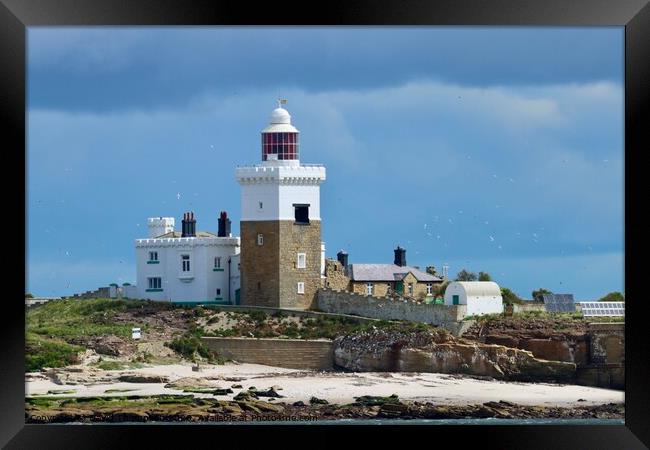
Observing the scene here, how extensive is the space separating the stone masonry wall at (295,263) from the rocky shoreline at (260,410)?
410cm

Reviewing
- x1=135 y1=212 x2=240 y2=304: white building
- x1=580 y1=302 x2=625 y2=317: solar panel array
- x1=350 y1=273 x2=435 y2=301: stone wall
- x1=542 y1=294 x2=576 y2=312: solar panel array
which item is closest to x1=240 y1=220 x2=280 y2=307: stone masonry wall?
x1=135 y1=212 x2=240 y2=304: white building

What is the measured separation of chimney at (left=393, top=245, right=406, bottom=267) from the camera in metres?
34.8

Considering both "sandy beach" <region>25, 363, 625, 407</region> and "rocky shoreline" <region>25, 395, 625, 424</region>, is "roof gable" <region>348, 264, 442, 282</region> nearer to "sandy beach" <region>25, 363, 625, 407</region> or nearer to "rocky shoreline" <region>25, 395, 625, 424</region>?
"sandy beach" <region>25, 363, 625, 407</region>

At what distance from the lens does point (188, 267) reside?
110 ft

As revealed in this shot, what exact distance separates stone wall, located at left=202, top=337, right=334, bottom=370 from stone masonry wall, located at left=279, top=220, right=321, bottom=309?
0.89 metres

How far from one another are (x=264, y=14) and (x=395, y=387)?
57.4 ft

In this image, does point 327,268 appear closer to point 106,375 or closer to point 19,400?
point 106,375

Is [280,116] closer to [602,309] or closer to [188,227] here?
[188,227]

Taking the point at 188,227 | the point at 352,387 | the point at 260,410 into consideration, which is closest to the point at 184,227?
the point at 188,227

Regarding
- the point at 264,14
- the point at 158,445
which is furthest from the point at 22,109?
the point at 158,445

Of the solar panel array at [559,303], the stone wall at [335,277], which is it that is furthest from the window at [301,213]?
the solar panel array at [559,303]

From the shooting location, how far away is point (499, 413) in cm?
2859

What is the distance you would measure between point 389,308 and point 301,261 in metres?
1.93

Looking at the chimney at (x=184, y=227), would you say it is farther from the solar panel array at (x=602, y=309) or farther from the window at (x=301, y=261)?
the solar panel array at (x=602, y=309)
